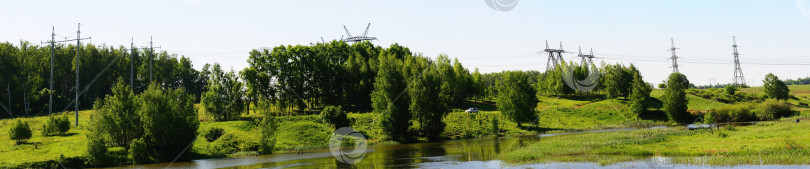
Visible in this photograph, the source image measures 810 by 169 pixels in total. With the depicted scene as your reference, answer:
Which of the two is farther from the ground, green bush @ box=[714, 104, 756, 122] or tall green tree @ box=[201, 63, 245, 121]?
tall green tree @ box=[201, 63, 245, 121]

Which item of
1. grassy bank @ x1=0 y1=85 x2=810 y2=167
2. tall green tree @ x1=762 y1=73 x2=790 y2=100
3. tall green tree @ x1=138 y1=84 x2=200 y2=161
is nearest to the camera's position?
grassy bank @ x1=0 y1=85 x2=810 y2=167

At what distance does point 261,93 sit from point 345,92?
16950 millimetres

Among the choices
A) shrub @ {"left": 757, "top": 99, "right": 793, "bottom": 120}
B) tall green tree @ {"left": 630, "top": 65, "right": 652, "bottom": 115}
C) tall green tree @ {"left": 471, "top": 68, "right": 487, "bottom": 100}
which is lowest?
shrub @ {"left": 757, "top": 99, "right": 793, "bottom": 120}

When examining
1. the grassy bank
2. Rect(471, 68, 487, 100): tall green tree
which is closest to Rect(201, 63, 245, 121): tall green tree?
the grassy bank

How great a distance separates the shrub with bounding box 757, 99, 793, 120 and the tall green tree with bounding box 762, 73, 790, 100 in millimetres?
33037

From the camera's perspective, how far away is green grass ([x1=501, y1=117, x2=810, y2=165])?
126ft

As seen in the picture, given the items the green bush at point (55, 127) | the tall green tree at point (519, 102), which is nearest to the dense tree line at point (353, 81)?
the tall green tree at point (519, 102)

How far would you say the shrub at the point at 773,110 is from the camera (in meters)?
98.0

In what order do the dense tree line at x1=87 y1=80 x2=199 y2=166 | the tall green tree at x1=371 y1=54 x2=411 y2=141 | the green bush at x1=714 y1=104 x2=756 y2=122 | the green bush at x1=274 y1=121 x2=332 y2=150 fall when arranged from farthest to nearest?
the green bush at x1=714 y1=104 x2=756 y2=122
the tall green tree at x1=371 y1=54 x2=411 y2=141
the green bush at x1=274 y1=121 x2=332 y2=150
the dense tree line at x1=87 y1=80 x2=199 y2=166

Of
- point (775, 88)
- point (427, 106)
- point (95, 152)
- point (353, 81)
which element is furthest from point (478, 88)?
point (95, 152)

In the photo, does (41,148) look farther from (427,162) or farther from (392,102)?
(427,162)

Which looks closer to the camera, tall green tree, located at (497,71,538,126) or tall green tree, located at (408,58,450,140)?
tall green tree, located at (408,58,450,140)

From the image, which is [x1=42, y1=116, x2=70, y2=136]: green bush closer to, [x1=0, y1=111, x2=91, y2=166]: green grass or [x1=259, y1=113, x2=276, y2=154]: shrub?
[x1=0, y1=111, x2=91, y2=166]: green grass

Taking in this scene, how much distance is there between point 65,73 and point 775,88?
16715 centimetres
